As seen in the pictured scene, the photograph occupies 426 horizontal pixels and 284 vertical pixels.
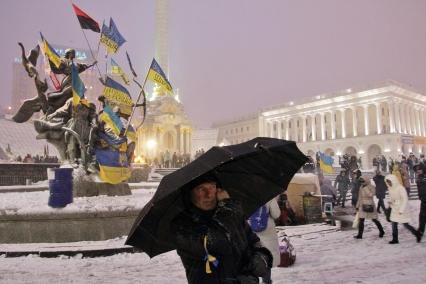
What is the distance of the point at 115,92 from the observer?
10.1 meters

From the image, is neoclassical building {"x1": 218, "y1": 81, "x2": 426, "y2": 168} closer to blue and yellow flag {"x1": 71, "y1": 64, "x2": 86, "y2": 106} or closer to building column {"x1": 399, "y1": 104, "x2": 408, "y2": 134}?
building column {"x1": 399, "y1": 104, "x2": 408, "y2": 134}

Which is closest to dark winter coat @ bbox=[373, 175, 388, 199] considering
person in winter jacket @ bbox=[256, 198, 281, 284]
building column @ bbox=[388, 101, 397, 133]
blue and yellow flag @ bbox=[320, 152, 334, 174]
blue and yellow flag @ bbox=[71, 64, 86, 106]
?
blue and yellow flag @ bbox=[320, 152, 334, 174]

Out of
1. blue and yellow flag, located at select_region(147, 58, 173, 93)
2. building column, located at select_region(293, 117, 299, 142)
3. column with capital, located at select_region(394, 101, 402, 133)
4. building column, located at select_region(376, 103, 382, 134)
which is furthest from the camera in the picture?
building column, located at select_region(293, 117, 299, 142)

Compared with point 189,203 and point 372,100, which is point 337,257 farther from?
point 372,100

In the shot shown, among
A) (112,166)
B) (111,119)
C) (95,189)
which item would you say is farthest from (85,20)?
(95,189)

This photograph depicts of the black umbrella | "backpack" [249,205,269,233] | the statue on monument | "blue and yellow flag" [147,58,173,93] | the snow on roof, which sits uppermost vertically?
the snow on roof

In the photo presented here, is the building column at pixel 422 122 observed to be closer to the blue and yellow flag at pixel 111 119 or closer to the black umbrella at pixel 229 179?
the blue and yellow flag at pixel 111 119

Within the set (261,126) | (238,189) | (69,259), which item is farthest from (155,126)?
(238,189)

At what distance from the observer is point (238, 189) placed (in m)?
2.55

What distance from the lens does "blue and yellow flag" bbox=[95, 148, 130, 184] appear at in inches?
331

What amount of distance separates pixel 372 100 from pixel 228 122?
149 feet

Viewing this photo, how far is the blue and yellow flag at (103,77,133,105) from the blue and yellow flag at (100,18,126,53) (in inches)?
80.4

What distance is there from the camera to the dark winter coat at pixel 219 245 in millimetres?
1819

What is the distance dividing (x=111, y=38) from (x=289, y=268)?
31.7 ft
